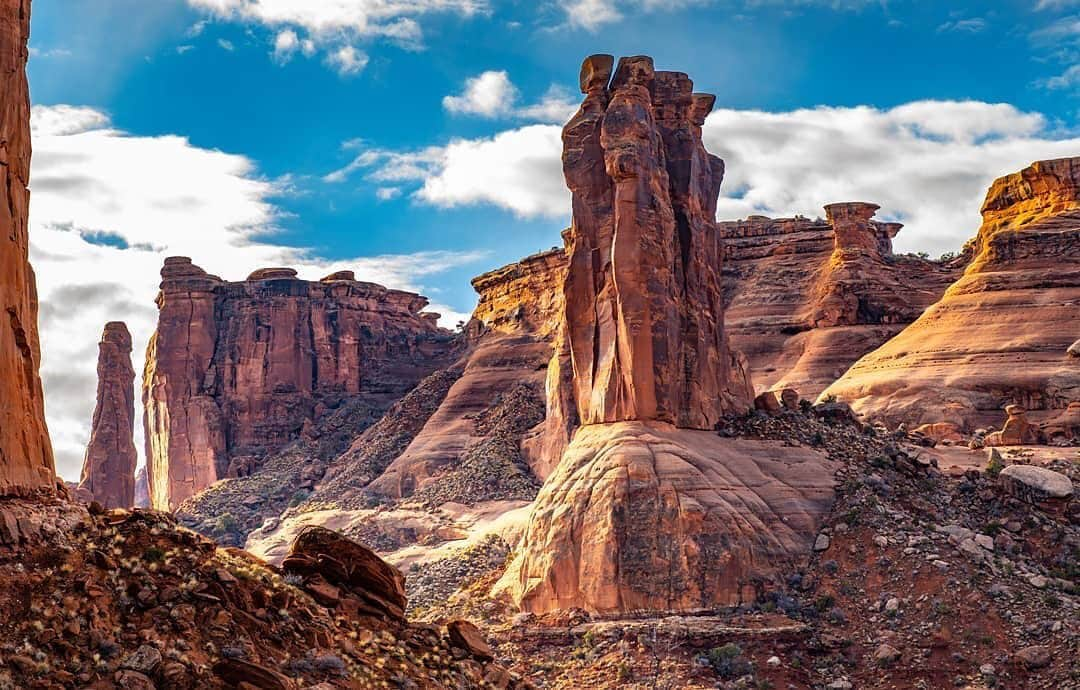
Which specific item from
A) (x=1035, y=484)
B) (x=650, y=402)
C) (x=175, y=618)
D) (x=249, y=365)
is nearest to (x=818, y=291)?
(x=1035, y=484)

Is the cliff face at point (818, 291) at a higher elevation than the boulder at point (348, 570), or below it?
higher

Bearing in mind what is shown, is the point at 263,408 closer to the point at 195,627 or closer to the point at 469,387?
the point at 469,387

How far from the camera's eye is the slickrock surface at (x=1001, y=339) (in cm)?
5866

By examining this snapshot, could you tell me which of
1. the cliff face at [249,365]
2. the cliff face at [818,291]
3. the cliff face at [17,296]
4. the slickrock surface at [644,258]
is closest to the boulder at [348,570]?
the cliff face at [17,296]

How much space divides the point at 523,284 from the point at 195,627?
84.1m

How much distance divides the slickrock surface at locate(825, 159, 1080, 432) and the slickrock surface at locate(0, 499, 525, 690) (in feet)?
138

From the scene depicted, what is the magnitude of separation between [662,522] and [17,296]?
86.4ft

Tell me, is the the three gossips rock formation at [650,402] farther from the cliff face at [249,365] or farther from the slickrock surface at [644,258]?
the cliff face at [249,365]

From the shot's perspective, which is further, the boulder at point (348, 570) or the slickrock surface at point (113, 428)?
the slickrock surface at point (113, 428)

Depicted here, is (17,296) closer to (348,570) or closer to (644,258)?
(348,570)

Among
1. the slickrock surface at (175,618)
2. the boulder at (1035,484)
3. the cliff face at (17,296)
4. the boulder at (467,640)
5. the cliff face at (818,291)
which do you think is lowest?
the boulder at (467,640)

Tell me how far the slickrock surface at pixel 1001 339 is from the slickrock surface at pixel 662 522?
1607 centimetres

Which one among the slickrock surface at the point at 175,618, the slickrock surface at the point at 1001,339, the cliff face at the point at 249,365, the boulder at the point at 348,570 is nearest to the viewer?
the slickrock surface at the point at 175,618

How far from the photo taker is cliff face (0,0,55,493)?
1808cm
